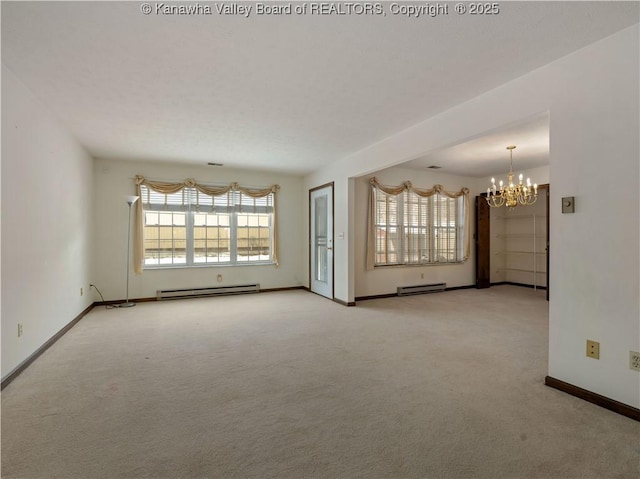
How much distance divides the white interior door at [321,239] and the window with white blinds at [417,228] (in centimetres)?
92

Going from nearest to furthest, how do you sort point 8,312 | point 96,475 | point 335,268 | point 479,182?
point 96,475 < point 8,312 < point 335,268 < point 479,182

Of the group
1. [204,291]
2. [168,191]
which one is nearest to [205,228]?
[168,191]

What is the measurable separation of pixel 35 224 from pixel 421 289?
6.12 metres

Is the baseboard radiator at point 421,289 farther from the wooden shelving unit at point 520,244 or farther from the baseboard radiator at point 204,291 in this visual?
the baseboard radiator at point 204,291

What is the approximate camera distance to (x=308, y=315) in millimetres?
4945

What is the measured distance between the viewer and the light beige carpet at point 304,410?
5.74 feet

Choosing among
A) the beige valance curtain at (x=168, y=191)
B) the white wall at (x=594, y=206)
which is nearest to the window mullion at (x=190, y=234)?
the beige valance curtain at (x=168, y=191)

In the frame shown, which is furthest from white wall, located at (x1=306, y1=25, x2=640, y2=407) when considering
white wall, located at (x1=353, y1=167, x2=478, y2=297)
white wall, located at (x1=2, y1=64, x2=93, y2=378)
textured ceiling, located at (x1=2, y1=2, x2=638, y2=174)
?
white wall, located at (x1=2, y1=64, x2=93, y2=378)

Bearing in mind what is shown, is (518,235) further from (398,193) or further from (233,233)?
(233,233)

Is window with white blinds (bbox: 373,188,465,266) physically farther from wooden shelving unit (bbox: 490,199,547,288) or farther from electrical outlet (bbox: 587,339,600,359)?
electrical outlet (bbox: 587,339,600,359)

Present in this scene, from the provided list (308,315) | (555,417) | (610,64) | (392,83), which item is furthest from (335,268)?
(610,64)

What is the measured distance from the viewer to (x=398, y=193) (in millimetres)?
6598

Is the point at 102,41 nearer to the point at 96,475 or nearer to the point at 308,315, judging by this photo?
the point at 96,475

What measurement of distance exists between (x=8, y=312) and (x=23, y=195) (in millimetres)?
1034
